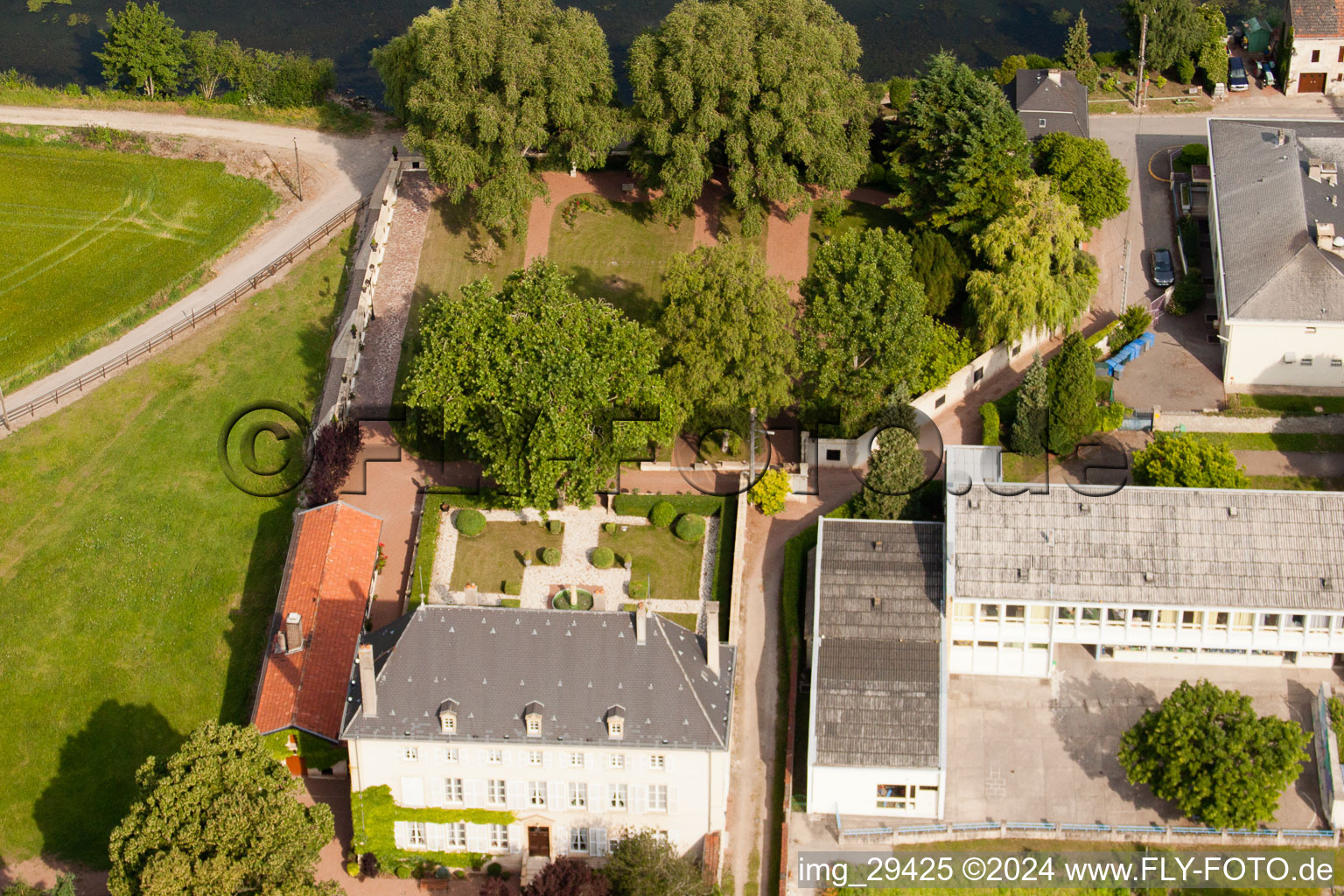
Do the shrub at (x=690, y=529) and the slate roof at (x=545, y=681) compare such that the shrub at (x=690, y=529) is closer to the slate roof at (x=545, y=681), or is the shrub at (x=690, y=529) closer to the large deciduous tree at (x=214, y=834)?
the slate roof at (x=545, y=681)

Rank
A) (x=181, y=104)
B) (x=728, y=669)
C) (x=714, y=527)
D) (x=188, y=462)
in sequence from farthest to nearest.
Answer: (x=181, y=104) → (x=188, y=462) → (x=714, y=527) → (x=728, y=669)

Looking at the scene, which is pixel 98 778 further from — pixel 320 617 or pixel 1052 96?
pixel 1052 96

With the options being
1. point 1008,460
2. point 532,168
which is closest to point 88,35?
point 532,168

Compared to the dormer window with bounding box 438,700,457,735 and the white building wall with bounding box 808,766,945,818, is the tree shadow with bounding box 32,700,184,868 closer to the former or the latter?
the dormer window with bounding box 438,700,457,735

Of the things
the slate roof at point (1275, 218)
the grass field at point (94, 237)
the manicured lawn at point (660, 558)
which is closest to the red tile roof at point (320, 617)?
the manicured lawn at point (660, 558)

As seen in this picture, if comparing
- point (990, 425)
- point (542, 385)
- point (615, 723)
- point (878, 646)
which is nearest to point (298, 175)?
point (542, 385)

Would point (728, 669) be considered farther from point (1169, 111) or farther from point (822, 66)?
point (1169, 111)
